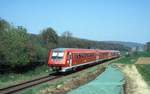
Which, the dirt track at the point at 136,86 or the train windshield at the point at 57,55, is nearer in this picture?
the dirt track at the point at 136,86

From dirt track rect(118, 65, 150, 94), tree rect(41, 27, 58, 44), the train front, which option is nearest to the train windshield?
the train front

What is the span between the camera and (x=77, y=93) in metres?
18.6

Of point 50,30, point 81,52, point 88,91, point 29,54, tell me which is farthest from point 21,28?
point 50,30

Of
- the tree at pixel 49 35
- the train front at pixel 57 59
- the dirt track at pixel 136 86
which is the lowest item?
the dirt track at pixel 136 86

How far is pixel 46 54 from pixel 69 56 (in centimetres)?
1617

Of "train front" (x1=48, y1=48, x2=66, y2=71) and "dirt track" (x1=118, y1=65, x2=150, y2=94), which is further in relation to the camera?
"train front" (x1=48, y1=48, x2=66, y2=71)

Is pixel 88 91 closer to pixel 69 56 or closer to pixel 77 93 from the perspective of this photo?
pixel 77 93

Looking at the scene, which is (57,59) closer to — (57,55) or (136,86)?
(57,55)

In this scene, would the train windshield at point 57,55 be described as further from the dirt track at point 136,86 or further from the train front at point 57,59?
the dirt track at point 136,86

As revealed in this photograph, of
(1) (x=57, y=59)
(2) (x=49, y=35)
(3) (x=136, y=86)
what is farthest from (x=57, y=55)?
Result: (2) (x=49, y=35)

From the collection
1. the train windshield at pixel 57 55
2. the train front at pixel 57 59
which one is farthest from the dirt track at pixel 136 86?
the train windshield at pixel 57 55

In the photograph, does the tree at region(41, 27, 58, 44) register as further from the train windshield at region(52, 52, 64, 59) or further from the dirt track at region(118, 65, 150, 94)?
the dirt track at region(118, 65, 150, 94)

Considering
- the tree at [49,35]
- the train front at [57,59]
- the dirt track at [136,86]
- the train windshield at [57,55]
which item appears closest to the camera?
the dirt track at [136,86]

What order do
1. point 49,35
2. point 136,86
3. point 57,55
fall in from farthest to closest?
point 49,35 → point 57,55 → point 136,86
